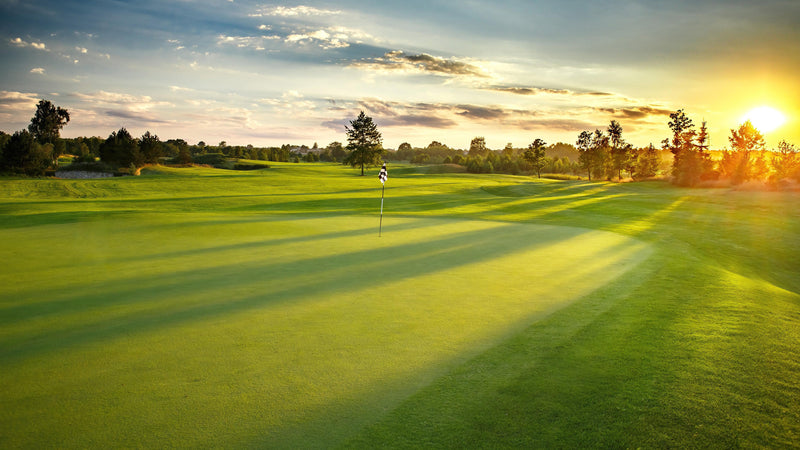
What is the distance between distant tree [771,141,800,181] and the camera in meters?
62.3

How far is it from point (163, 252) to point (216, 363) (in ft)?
25.9

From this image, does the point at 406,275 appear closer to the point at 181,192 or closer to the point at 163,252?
the point at 163,252

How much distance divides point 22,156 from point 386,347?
6589 centimetres

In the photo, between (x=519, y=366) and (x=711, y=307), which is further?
(x=711, y=307)

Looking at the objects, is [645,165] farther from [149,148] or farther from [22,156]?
[22,156]

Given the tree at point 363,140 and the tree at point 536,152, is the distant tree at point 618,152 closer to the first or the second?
the tree at point 536,152

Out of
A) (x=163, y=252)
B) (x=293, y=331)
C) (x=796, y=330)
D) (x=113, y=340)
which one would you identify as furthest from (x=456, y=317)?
(x=163, y=252)

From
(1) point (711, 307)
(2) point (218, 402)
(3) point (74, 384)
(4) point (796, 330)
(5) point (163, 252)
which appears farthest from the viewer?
(5) point (163, 252)

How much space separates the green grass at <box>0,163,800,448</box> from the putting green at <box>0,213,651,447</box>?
1.3 inches

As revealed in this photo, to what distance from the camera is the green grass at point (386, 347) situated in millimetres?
4008

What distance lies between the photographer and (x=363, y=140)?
75.9m

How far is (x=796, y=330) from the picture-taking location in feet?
22.2

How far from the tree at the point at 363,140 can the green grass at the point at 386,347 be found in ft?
210

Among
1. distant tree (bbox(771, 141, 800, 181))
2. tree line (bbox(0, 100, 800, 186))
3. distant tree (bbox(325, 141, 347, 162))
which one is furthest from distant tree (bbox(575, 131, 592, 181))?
distant tree (bbox(325, 141, 347, 162))
